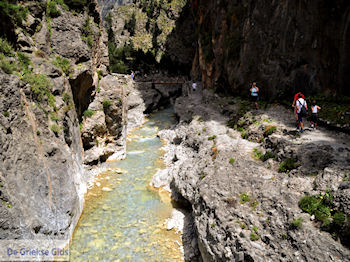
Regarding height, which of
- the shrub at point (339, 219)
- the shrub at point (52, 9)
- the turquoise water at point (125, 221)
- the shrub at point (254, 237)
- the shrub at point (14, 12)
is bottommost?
the turquoise water at point (125, 221)

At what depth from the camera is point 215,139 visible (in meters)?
16.4

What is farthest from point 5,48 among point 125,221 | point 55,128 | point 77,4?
point 125,221

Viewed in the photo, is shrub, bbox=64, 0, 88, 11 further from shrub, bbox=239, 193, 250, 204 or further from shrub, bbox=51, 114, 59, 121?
shrub, bbox=239, 193, 250, 204

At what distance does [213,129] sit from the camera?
18.7 meters

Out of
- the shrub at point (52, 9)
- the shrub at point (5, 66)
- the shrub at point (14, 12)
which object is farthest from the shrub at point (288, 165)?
the shrub at point (52, 9)

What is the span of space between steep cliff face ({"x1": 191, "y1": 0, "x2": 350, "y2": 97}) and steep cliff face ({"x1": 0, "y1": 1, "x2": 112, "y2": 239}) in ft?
46.2

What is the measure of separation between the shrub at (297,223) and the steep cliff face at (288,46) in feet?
42.9

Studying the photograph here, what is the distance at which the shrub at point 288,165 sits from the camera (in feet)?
33.7

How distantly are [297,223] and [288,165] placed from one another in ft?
11.3

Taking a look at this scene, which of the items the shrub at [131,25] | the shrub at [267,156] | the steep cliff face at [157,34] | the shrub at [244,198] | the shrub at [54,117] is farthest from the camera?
the shrub at [131,25]

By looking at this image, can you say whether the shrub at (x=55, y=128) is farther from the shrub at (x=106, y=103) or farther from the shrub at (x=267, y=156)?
the shrub at (x=267, y=156)

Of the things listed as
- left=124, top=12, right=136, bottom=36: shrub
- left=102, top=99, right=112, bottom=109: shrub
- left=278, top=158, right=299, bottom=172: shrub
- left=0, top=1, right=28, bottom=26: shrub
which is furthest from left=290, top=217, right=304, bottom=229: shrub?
left=124, top=12, right=136, bottom=36: shrub

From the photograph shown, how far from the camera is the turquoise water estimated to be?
994 centimetres

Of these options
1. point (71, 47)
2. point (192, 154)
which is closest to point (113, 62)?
point (71, 47)
